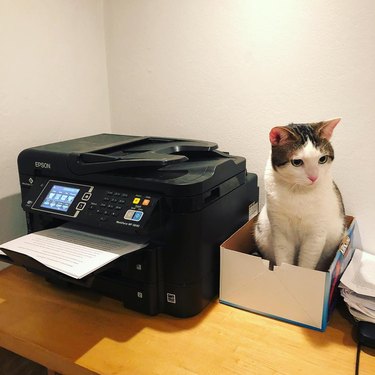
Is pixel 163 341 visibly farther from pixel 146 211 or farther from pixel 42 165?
pixel 42 165

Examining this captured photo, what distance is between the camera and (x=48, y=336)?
29.3 inches

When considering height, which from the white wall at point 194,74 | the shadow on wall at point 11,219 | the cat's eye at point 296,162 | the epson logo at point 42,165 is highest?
the white wall at point 194,74

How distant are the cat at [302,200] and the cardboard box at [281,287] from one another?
5 centimetres

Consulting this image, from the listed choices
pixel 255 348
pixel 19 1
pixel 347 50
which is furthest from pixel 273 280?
pixel 19 1

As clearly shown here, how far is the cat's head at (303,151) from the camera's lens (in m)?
0.72

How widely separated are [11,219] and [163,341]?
0.58 metres

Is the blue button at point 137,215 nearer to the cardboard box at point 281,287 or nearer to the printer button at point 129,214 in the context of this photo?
the printer button at point 129,214

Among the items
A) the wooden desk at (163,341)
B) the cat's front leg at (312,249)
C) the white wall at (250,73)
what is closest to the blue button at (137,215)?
the wooden desk at (163,341)

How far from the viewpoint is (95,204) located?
783 mm

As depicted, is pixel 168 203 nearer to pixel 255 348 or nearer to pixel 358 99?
pixel 255 348

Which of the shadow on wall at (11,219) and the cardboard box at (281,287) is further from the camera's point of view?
the shadow on wall at (11,219)

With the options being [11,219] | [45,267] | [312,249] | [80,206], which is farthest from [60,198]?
[312,249]

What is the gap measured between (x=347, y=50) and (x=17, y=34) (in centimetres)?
85

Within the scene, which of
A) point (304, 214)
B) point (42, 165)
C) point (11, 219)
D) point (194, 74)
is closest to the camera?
point (304, 214)
